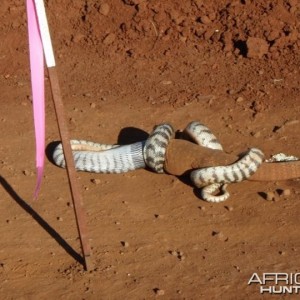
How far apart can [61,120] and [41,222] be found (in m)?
2.15

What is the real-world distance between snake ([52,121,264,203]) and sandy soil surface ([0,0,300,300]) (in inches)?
5.8

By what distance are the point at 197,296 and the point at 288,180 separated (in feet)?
8.45

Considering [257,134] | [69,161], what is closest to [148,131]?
[257,134]

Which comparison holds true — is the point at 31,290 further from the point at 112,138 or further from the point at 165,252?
the point at 112,138

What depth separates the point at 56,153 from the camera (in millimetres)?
9367

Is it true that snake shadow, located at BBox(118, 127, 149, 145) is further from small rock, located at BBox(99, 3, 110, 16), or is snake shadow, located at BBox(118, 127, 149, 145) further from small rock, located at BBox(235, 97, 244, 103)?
small rock, located at BBox(99, 3, 110, 16)

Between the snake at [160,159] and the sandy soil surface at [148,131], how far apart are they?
15cm

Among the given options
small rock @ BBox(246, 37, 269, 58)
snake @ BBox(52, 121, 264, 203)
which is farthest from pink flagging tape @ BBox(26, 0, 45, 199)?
small rock @ BBox(246, 37, 269, 58)

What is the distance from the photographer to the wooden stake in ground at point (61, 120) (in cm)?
580

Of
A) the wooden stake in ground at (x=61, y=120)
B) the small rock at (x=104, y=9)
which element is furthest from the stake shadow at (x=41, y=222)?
the small rock at (x=104, y=9)

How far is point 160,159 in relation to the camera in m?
8.82

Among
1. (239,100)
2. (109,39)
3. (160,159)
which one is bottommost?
(160,159)

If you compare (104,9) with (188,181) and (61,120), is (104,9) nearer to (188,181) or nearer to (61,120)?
(188,181)

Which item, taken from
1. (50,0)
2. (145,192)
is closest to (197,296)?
(145,192)
